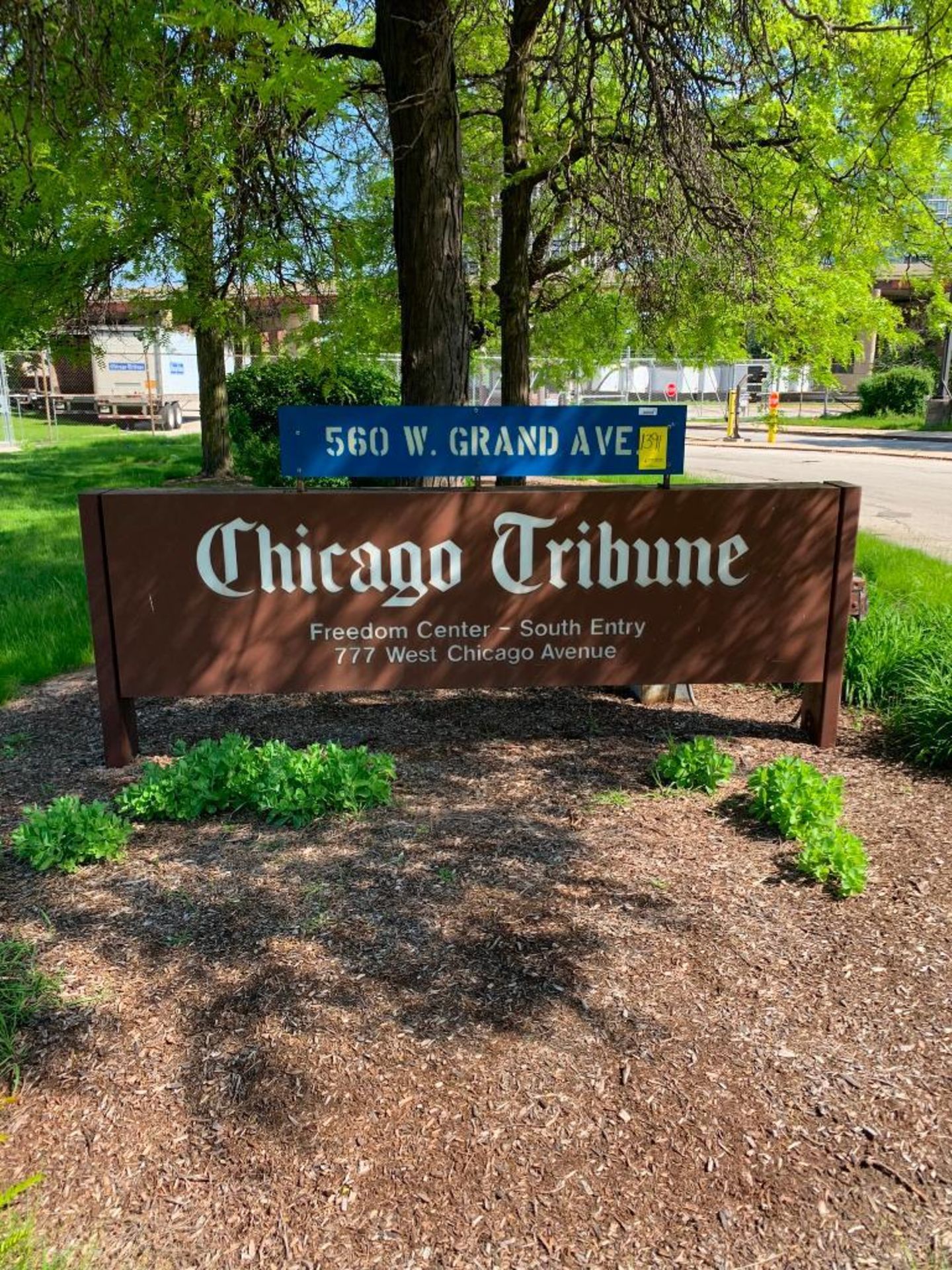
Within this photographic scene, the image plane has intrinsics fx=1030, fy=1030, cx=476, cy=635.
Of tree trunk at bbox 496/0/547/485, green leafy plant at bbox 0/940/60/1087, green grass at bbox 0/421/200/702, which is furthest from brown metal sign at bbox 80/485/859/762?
tree trunk at bbox 496/0/547/485

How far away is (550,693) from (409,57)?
325 centimetres

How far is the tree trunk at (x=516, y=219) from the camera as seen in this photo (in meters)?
7.09

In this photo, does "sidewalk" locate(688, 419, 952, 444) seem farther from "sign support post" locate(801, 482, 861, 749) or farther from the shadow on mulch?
the shadow on mulch

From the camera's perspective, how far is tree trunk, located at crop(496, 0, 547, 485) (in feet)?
23.3

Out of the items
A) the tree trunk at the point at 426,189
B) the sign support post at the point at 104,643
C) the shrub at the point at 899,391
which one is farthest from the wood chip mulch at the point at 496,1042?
the shrub at the point at 899,391

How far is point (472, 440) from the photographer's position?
4.30m

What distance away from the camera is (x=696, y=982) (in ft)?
9.64

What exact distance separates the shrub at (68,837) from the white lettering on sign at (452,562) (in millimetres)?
1148

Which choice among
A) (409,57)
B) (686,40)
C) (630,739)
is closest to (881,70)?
(686,40)

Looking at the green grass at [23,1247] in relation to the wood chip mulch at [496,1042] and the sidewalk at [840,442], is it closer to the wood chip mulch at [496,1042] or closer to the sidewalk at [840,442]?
the wood chip mulch at [496,1042]

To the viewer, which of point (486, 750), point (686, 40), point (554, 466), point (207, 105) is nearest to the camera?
point (554, 466)

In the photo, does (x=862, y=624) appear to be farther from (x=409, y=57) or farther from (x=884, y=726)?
(x=409, y=57)

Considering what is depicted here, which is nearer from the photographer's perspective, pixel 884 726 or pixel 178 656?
pixel 178 656

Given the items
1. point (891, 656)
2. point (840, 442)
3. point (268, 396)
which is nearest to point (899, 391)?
point (840, 442)
